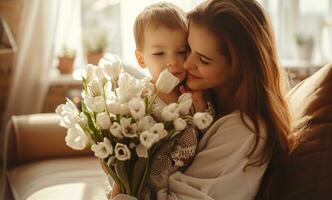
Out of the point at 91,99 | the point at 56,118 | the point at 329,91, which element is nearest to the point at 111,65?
the point at 91,99

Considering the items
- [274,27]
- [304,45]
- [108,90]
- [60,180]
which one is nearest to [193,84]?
[108,90]

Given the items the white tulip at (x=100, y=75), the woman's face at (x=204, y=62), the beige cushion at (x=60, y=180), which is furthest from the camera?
the beige cushion at (x=60, y=180)

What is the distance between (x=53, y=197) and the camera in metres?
2.06

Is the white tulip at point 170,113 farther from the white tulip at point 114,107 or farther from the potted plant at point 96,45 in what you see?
the potted plant at point 96,45

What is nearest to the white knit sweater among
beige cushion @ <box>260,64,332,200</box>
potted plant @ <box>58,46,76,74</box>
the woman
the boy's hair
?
the woman

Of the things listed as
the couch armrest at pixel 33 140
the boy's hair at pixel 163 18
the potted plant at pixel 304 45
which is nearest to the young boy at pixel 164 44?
the boy's hair at pixel 163 18

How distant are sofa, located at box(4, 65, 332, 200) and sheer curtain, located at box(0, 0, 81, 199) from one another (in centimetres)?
73

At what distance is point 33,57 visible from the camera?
11.2 ft

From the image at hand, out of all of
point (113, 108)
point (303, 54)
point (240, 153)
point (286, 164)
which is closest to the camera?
point (113, 108)

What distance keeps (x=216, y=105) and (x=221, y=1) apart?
1.06 feet

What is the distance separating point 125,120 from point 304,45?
3127 mm

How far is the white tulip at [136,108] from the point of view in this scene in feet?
4.01

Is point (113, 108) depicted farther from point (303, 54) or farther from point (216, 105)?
point (303, 54)

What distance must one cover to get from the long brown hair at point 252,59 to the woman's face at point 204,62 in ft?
0.06
